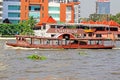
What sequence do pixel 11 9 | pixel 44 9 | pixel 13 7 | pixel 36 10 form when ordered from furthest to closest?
pixel 36 10 < pixel 44 9 < pixel 13 7 < pixel 11 9

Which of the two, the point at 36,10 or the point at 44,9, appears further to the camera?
the point at 36,10

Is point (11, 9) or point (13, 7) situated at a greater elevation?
point (13, 7)

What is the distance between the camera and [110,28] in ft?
373

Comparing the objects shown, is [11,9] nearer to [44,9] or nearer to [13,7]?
[13,7]

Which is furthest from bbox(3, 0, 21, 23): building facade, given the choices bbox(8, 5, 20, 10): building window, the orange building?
the orange building

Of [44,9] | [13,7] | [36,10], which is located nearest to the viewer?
[13,7]

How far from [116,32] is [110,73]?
8317cm

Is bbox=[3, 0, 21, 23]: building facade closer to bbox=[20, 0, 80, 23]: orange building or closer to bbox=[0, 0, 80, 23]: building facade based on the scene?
bbox=[0, 0, 80, 23]: building facade

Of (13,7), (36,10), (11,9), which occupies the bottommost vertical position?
(36,10)

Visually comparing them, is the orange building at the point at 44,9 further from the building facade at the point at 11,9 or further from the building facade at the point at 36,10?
the building facade at the point at 11,9

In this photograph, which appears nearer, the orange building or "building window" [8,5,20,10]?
"building window" [8,5,20,10]

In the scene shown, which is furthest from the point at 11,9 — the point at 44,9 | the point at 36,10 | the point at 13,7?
the point at 44,9

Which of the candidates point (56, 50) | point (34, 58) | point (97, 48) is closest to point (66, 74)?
point (34, 58)

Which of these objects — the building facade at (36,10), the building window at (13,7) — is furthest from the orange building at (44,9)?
the building window at (13,7)
